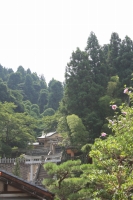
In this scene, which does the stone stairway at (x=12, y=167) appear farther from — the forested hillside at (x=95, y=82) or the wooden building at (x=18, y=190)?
the wooden building at (x=18, y=190)

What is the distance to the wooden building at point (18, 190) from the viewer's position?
7156mm

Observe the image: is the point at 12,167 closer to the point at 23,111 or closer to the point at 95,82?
the point at 95,82

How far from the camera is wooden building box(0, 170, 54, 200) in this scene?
7.16 meters

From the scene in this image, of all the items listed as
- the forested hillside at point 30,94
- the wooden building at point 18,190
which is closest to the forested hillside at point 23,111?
the forested hillside at point 30,94

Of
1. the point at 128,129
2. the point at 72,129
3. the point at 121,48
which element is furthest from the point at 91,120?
the point at 128,129

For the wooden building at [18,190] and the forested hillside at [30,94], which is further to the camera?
the forested hillside at [30,94]

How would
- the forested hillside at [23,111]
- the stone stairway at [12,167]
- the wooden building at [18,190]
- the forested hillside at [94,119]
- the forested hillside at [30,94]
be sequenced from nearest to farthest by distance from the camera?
1. the wooden building at [18,190]
2. the forested hillside at [94,119]
3. the stone stairway at [12,167]
4. the forested hillside at [23,111]
5. the forested hillside at [30,94]

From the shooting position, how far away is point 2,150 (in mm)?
26672

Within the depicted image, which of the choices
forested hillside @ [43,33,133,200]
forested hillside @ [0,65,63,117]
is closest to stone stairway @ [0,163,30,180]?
forested hillside @ [43,33,133,200]

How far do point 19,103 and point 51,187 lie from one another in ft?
130

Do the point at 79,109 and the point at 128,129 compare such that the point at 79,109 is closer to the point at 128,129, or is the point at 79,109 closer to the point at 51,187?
the point at 51,187

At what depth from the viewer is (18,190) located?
292 inches

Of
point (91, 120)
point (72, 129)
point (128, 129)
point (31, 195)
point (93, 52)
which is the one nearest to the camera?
point (31, 195)

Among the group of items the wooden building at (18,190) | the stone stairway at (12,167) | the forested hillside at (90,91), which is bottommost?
the stone stairway at (12,167)
